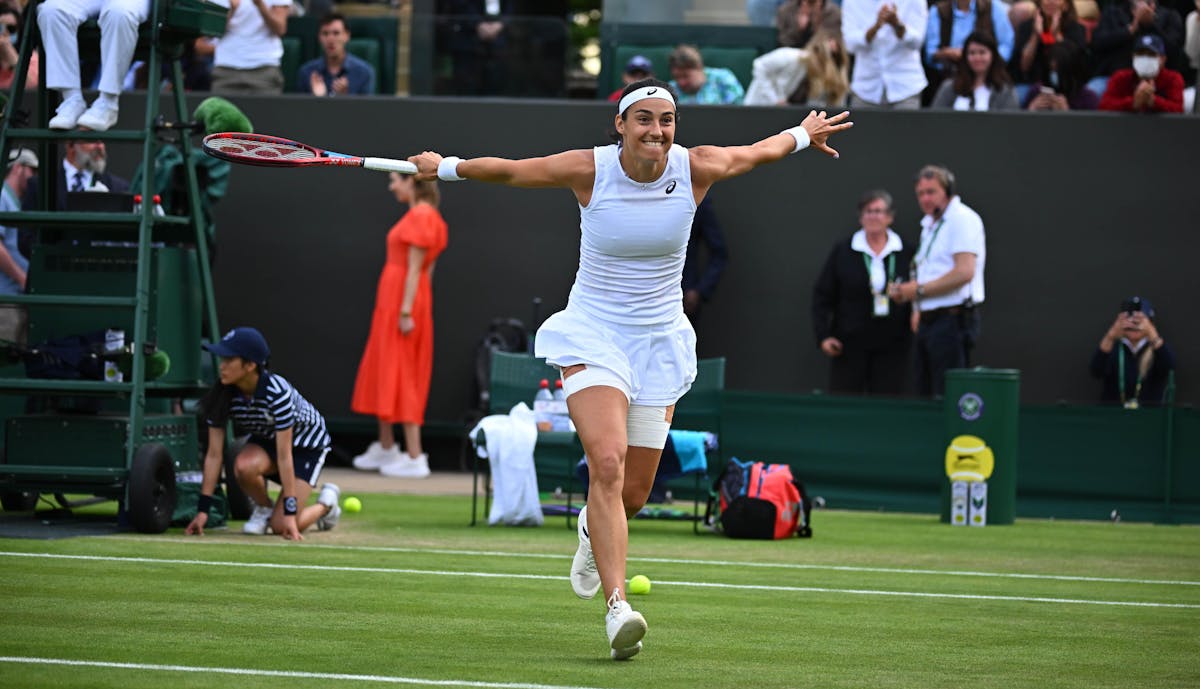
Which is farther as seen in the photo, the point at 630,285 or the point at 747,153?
the point at 747,153

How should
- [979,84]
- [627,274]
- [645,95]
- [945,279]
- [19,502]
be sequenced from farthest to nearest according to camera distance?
[979,84] < [945,279] < [19,502] < [627,274] < [645,95]

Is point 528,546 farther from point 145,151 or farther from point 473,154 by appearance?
point 473,154

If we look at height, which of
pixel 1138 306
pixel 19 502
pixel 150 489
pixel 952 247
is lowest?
pixel 19 502

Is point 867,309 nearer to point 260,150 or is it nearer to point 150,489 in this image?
point 150,489

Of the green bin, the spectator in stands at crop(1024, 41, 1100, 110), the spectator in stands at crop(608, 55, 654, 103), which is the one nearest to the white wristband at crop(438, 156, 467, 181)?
the green bin

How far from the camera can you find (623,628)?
664 centimetres

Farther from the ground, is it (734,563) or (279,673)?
(279,673)

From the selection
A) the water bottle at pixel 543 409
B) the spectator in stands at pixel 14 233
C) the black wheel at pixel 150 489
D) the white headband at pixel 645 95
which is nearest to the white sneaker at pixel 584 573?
the white headband at pixel 645 95

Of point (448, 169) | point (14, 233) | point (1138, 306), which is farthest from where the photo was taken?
point (1138, 306)

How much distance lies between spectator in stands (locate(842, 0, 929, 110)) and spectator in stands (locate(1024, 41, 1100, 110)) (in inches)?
43.3

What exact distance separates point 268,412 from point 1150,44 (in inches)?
353

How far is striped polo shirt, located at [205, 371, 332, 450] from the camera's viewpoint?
446 inches

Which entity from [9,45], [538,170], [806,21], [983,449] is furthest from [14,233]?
[538,170]

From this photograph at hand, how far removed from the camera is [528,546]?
11367 mm
